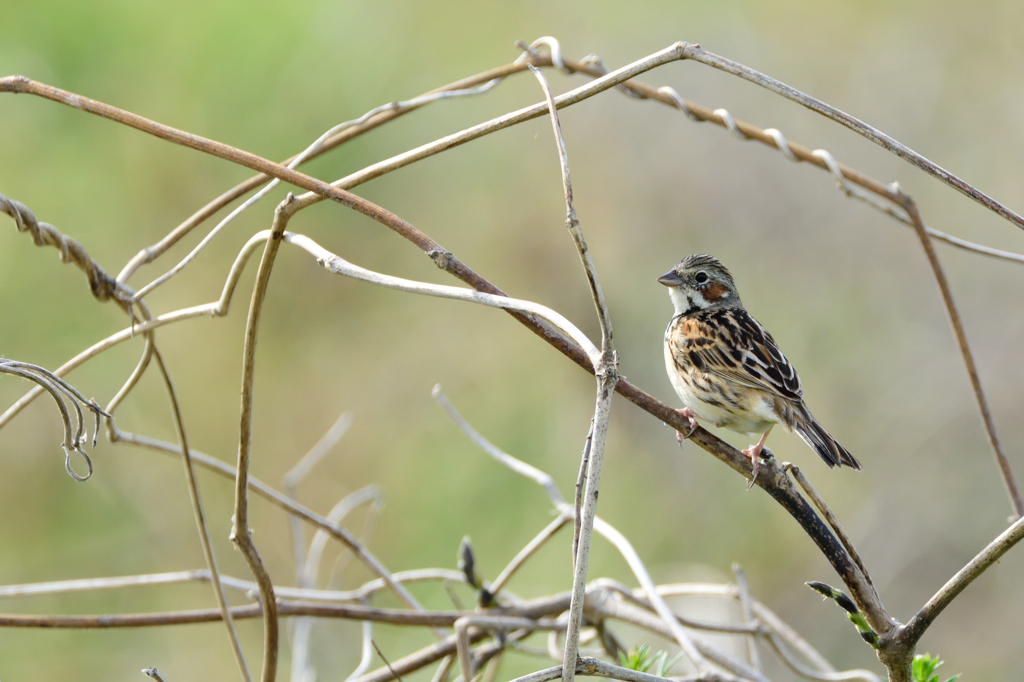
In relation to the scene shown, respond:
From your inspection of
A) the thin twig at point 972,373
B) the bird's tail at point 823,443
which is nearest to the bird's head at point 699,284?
the bird's tail at point 823,443

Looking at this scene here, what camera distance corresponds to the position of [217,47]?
15.3 ft

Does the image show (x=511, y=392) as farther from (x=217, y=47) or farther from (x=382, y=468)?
(x=217, y=47)

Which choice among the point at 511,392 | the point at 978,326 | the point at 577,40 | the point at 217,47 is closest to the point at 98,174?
the point at 217,47

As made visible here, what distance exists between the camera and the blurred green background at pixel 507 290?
13.2 feet

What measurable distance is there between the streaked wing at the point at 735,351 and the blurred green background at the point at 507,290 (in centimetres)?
151

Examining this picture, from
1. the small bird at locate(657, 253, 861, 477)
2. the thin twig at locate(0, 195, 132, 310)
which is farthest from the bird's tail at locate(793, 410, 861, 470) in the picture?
the thin twig at locate(0, 195, 132, 310)

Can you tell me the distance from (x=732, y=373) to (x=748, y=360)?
0.07 metres

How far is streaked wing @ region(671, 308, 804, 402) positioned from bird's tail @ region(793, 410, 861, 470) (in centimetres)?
8

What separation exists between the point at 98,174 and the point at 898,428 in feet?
14.7

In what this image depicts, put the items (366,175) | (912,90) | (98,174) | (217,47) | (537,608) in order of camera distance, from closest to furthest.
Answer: (366,175)
(537,608)
(98,174)
(217,47)
(912,90)

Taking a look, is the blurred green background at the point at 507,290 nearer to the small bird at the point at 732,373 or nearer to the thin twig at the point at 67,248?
the small bird at the point at 732,373

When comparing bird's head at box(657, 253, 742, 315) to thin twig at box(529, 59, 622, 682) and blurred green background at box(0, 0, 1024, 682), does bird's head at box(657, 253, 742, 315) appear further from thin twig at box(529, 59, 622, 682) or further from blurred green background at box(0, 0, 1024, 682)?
thin twig at box(529, 59, 622, 682)

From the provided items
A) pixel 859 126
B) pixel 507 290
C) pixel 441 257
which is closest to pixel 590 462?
pixel 441 257

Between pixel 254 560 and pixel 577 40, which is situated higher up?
pixel 577 40
